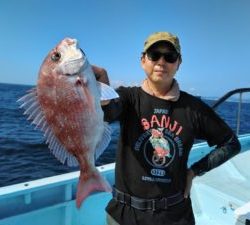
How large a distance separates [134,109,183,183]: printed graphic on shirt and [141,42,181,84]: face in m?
0.22

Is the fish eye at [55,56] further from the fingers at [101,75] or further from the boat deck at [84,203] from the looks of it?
the boat deck at [84,203]

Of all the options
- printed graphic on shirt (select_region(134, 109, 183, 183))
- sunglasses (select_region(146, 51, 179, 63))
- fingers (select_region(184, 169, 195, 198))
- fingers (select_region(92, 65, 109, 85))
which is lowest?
fingers (select_region(184, 169, 195, 198))

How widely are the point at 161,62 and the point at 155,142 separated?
50 centimetres

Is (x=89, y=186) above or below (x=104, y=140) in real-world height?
below

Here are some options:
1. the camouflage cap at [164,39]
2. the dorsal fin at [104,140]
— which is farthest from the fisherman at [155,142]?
the dorsal fin at [104,140]

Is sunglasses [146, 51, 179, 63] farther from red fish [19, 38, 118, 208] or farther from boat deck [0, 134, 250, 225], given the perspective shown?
boat deck [0, 134, 250, 225]

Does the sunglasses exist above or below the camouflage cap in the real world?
Result: below

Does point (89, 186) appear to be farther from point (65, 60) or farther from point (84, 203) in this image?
point (84, 203)

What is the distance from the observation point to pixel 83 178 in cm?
191

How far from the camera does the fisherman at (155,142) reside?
219cm

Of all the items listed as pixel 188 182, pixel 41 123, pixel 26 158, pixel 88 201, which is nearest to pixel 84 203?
pixel 88 201

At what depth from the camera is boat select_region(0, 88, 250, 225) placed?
9.77 ft

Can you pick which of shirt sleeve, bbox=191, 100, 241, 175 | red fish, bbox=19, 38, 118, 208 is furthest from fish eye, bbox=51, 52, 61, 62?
shirt sleeve, bbox=191, 100, 241, 175

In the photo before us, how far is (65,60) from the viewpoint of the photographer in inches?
68.9
